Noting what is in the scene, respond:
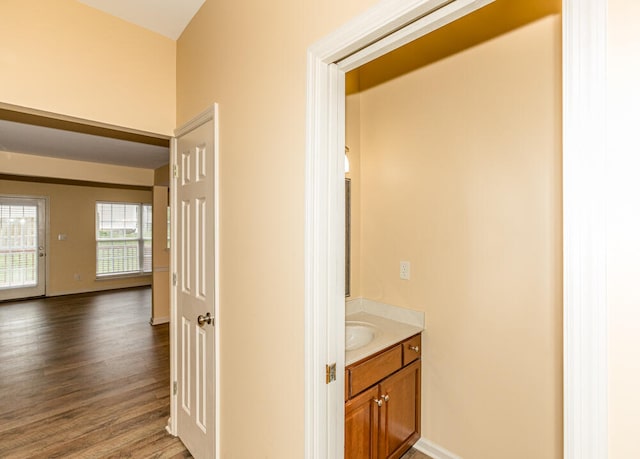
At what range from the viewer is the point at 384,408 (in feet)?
5.97

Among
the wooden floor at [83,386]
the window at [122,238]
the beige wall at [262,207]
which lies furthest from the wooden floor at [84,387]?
the window at [122,238]

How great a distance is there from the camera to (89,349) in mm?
3916

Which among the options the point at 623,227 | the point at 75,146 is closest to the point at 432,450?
Result: the point at 623,227

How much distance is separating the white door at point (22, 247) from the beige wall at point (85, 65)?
6149mm

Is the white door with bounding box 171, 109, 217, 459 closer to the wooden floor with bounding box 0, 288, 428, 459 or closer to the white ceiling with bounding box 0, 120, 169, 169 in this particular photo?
the wooden floor with bounding box 0, 288, 428, 459

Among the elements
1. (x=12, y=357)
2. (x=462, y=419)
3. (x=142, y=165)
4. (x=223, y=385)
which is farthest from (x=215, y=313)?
(x=142, y=165)

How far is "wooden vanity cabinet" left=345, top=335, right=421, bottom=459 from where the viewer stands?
5.32 ft

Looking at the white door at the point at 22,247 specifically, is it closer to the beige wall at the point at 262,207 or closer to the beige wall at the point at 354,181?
the beige wall at the point at 262,207

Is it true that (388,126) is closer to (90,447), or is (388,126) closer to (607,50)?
(607,50)

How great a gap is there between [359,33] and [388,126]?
1427 millimetres

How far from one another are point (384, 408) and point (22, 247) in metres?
7.74

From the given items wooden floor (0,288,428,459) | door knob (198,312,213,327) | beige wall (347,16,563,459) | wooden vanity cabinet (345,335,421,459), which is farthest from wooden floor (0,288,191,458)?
beige wall (347,16,563,459)

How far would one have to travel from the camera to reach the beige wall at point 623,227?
→ 1.81 ft

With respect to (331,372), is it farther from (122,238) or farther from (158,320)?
(122,238)
